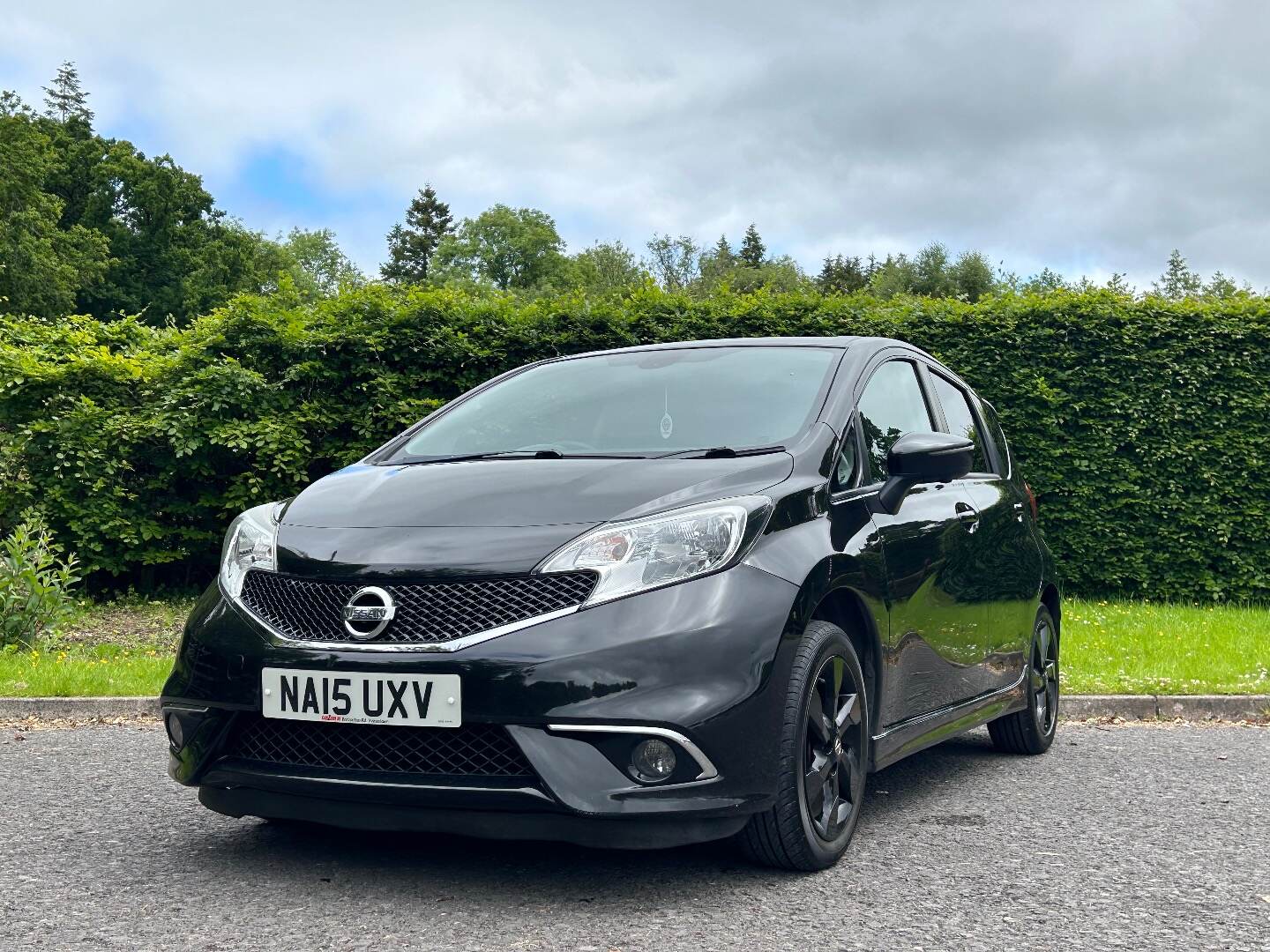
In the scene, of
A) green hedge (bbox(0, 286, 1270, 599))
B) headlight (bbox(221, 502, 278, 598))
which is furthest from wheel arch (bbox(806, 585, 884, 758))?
green hedge (bbox(0, 286, 1270, 599))

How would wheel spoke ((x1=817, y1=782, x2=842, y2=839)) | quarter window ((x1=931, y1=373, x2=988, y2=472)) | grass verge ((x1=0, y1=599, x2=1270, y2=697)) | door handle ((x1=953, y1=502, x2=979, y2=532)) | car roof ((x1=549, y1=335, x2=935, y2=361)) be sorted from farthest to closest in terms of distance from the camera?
grass verge ((x1=0, y1=599, x2=1270, y2=697))
quarter window ((x1=931, y1=373, x2=988, y2=472))
door handle ((x1=953, y1=502, x2=979, y2=532))
car roof ((x1=549, y1=335, x2=935, y2=361))
wheel spoke ((x1=817, y1=782, x2=842, y2=839))

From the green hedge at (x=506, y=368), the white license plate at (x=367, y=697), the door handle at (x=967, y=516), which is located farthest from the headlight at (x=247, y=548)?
the green hedge at (x=506, y=368)

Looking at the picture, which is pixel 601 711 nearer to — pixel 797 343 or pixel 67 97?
pixel 797 343

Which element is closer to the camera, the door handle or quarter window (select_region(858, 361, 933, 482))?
quarter window (select_region(858, 361, 933, 482))

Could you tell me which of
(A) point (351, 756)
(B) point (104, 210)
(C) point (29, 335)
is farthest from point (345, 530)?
(B) point (104, 210)

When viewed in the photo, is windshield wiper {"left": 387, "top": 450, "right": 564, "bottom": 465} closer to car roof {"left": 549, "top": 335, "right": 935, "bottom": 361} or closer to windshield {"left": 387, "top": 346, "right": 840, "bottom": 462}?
windshield {"left": 387, "top": 346, "right": 840, "bottom": 462}

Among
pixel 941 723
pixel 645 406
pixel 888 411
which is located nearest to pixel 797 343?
pixel 888 411

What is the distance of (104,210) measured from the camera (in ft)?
195

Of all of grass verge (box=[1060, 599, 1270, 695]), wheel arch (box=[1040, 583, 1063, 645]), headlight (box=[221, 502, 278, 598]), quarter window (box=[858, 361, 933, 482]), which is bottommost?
grass verge (box=[1060, 599, 1270, 695])

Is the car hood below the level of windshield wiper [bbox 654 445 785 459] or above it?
below

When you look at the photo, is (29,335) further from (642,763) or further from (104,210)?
(104,210)

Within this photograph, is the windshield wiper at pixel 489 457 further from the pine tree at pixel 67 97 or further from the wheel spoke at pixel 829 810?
the pine tree at pixel 67 97

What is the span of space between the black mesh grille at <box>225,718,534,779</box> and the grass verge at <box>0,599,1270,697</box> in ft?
13.9

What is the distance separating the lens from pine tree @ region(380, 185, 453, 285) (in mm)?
102125
